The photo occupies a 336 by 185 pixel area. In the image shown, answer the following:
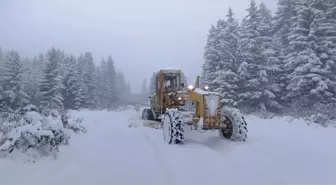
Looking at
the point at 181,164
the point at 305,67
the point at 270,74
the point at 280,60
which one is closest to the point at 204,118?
the point at 181,164

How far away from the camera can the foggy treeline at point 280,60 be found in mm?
21938

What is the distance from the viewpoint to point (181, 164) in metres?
6.38

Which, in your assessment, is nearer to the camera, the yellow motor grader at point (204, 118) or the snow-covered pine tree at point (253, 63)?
the yellow motor grader at point (204, 118)

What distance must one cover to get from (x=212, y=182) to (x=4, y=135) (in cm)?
486

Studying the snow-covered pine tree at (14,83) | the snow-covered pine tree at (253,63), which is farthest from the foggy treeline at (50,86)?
the snow-covered pine tree at (253,63)

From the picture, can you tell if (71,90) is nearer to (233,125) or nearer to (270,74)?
(270,74)

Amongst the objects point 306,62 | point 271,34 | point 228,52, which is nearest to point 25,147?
point 306,62

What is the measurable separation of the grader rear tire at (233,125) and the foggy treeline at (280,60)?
11.8 m

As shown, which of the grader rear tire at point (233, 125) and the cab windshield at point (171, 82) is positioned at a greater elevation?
the cab windshield at point (171, 82)

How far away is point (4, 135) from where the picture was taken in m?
6.68

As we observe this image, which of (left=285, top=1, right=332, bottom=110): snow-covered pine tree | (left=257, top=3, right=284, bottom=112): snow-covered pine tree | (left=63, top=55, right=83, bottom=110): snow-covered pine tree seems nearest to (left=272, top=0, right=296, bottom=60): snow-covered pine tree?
(left=257, top=3, right=284, bottom=112): snow-covered pine tree

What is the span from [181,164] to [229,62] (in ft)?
71.7

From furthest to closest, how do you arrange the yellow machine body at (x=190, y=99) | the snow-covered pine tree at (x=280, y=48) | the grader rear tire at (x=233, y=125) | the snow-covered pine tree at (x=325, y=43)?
the snow-covered pine tree at (x=280, y=48), the snow-covered pine tree at (x=325, y=43), the yellow machine body at (x=190, y=99), the grader rear tire at (x=233, y=125)

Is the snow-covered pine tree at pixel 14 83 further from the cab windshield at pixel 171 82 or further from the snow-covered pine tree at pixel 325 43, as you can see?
the snow-covered pine tree at pixel 325 43
